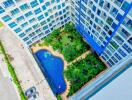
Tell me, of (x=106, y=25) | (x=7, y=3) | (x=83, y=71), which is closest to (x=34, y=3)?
(x=7, y=3)

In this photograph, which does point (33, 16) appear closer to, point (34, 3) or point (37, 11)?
point (37, 11)

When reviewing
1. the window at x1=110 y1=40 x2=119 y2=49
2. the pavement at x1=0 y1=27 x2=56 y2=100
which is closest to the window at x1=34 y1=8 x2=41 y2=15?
the pavement at x1=0 y1=27 x2=56 y2=100

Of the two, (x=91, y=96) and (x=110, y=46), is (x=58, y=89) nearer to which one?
(x=110, y=46)

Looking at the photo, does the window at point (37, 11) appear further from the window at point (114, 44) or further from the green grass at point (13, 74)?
the window at point (114, 44)

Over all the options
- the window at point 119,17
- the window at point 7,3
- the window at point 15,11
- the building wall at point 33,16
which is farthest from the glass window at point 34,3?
the window at point 119,17

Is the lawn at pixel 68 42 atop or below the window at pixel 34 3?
below

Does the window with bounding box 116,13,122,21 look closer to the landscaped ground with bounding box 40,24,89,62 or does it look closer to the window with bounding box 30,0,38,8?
the window with bounding box 30,0,38,8
